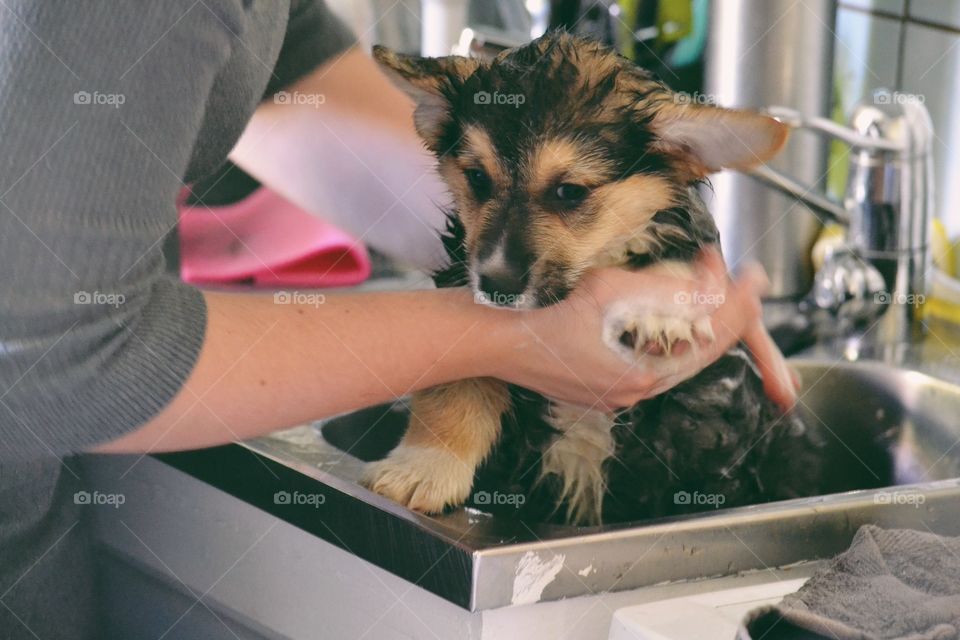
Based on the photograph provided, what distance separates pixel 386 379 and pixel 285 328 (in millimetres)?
88

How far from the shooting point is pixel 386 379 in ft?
2.78

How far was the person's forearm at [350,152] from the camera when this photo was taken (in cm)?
123

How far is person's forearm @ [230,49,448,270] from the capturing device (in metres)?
1.23

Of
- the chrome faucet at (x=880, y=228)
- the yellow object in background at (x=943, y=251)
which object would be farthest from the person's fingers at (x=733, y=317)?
the yellow object in background at (x=943, y=251)

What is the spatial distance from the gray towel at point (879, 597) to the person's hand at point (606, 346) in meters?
0.23

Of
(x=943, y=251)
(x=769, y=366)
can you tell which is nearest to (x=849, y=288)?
(x=943, y=251)

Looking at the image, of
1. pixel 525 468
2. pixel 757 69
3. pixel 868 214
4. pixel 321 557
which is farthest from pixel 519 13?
pixel 321 557

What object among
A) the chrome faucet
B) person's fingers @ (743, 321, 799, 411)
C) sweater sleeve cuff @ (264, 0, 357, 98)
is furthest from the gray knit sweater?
the chrome faucet

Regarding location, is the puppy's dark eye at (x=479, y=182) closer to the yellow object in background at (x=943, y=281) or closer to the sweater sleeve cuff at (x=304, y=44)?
the sweater sleeve cuff at (x=304, y=44)

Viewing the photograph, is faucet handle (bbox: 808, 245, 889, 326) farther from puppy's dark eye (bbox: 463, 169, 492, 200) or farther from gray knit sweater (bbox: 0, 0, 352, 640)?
gray knit sweater (bbox: 0, 0, 352, 640)

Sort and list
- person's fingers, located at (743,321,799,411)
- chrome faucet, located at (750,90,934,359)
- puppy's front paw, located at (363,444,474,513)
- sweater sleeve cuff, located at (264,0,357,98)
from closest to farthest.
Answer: puppy's front paw, located at (363,444,474,513) → person's fingers, located at (743,321,799,411) → sweater sleeve cuff, located at (264,0,357,98) → chrome faucet, located at (750,90,934,359)

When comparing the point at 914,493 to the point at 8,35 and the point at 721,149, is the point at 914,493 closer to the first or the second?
the point at 721,149

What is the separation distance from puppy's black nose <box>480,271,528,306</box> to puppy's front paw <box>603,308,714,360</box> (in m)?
0.10

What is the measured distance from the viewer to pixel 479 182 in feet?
2.97
